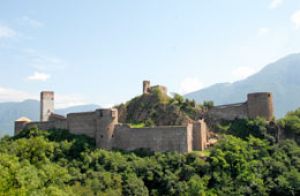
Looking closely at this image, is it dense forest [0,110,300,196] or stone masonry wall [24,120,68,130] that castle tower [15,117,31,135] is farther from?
dense forest [0,110,300,196]

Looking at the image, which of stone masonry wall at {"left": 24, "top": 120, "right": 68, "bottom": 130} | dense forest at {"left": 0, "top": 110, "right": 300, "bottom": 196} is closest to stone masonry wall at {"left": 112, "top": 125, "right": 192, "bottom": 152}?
dense forest at {"left": 0, "top": 110, "right": 300, "bottom": 196}

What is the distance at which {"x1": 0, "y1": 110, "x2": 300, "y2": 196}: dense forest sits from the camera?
4306cm

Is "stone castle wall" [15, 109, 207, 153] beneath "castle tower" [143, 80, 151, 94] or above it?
beneath

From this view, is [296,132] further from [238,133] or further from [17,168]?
[17,168]

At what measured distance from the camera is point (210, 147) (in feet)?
164

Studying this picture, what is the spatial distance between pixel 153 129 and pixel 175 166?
572 cm

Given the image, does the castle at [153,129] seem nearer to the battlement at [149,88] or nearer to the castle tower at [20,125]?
the castle tower at [20,125]

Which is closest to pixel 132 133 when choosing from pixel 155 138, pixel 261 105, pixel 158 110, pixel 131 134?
A: pixel 131 134

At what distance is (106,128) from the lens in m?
51.2

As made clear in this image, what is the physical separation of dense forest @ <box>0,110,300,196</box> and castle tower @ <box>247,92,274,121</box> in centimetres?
173

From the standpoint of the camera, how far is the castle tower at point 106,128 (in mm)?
51100

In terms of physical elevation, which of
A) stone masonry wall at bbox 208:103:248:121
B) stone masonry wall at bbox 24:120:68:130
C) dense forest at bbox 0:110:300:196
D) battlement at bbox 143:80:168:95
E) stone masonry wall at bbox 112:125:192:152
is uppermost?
battlement at bbox 143:80:168:95

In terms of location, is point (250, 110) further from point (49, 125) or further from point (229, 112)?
point (49, 125)

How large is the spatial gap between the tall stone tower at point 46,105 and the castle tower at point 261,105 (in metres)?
30.4
